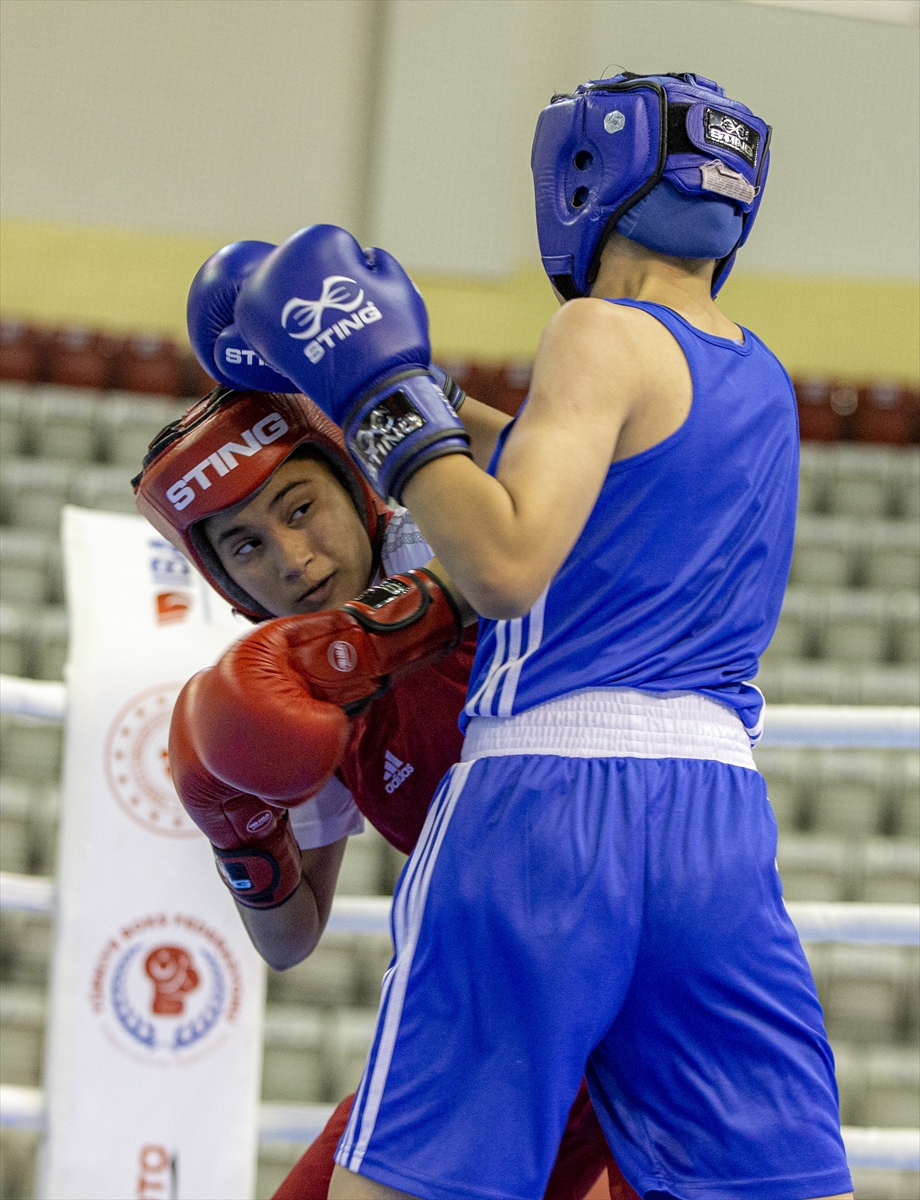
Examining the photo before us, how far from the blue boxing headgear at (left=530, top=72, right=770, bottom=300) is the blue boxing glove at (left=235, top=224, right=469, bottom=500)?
8.1 inches

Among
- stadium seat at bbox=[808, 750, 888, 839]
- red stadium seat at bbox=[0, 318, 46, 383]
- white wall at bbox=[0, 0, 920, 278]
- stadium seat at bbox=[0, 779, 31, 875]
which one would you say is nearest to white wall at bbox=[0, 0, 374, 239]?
white wall at bbox=[0, 0, 920, 278]

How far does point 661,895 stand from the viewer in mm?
1219

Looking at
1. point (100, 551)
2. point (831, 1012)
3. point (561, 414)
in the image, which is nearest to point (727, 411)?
point (561, 414)

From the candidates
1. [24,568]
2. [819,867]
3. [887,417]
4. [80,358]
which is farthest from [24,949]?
[887,417]

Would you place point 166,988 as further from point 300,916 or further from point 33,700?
point 300,916

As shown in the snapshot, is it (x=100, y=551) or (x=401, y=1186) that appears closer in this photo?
(x=401, y=1186)

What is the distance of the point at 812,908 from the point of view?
2.26 metres

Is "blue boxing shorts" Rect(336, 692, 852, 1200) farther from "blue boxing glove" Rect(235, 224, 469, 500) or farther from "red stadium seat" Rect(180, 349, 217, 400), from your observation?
"red stadium seat" Rect(180, 349, 217, 400)

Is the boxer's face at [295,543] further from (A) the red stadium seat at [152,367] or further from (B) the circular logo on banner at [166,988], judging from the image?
(A) the red stadium seat at [152,367]

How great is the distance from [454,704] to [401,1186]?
625mm

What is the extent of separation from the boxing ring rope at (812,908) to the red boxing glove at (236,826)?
0.66 metres

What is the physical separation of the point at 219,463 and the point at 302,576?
0.16 meters

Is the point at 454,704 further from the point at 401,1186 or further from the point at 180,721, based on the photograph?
the point at 401,1186

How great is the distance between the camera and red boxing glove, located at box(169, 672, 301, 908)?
1.43m
